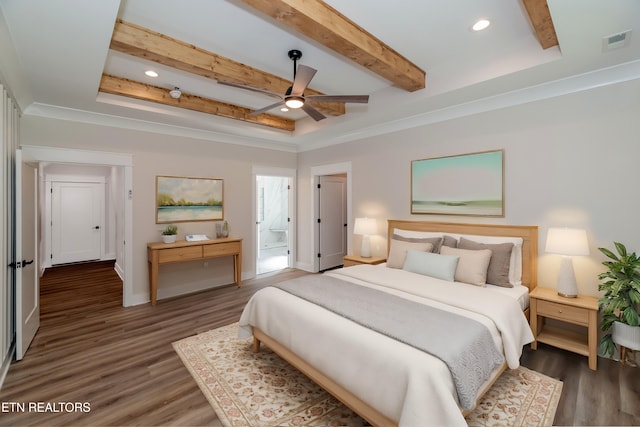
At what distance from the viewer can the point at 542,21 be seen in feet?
7.16

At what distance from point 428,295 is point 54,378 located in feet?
10.7

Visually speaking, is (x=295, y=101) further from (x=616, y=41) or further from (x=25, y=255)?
(x=25, y=255)

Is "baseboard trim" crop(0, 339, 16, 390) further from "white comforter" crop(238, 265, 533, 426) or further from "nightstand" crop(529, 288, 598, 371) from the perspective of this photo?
"nightstand" crop(529, 288, 598, 371)

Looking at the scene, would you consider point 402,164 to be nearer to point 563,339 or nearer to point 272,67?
point 272,67

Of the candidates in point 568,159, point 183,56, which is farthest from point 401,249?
point 183,56

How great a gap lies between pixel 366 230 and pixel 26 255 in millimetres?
3981

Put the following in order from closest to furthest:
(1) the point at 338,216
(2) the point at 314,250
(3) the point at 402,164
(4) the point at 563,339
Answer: (4) the point at 563,339 → (3) the point at 402,164 → (2) the point at 314,250 → (1) the point at 338,216

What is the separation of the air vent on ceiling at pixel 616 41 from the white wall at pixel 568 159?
23.3 inches

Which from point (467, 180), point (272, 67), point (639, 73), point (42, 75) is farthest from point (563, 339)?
point (42, 75)

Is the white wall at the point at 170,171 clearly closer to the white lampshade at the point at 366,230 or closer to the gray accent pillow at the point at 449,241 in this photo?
the white lampshade at the point at 366,230

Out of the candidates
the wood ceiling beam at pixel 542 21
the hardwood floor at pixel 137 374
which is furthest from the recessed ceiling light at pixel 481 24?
the hardwood floor at pixel 137 374

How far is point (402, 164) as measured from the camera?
173 inches

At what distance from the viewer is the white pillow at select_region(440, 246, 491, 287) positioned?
2961 mm

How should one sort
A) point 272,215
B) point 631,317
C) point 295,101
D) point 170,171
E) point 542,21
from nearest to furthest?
point 542,21
point 631,317
point 295,101
point 170,171
point 272,215
